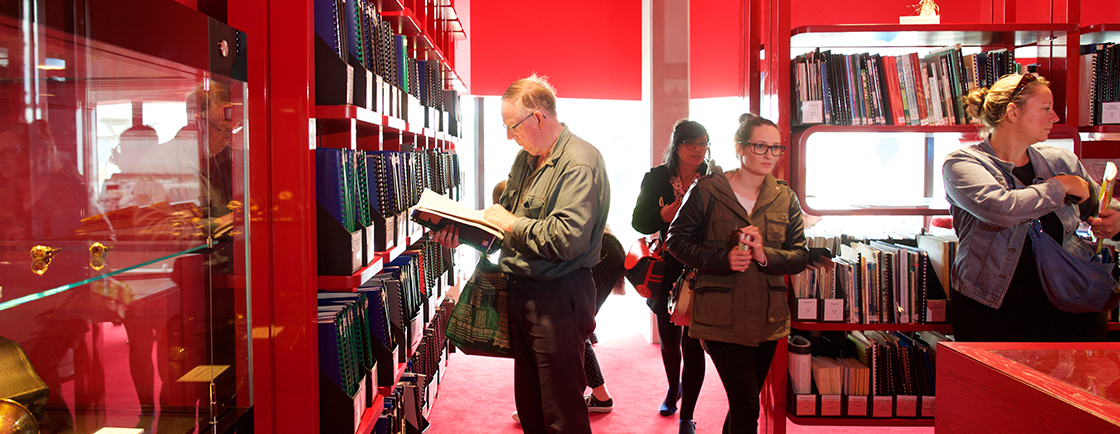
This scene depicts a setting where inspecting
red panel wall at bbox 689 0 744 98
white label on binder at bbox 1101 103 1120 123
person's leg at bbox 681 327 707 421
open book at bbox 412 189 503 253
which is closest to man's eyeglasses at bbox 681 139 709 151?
person's leg at bbox 681 327 707 421

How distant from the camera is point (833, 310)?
106 inches

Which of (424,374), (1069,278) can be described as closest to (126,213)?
(424,374)

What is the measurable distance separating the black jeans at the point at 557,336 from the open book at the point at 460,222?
20cm

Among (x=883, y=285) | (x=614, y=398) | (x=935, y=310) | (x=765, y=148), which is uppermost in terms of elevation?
(x=765, y=148)

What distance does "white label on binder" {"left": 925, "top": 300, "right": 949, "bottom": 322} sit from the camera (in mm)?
2695

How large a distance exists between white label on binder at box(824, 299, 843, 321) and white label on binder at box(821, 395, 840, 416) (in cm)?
37

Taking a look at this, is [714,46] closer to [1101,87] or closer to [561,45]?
[561,45]

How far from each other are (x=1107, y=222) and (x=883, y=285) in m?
0.81

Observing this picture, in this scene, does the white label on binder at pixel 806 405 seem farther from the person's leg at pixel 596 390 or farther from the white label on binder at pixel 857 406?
the person's leg at pixel 596 390

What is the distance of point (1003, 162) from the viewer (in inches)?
89.2

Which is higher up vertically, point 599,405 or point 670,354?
point 670,354

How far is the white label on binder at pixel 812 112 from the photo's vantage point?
265 centimetres

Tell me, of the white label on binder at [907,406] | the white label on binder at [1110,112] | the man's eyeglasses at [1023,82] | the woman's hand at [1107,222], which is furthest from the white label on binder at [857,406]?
the white label on binder at [1110,112]

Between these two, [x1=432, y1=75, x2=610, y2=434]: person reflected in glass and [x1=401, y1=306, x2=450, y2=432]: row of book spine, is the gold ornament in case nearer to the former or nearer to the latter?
[x1=432, y1=75, x2=610, y2=434]: person reflected in glass
